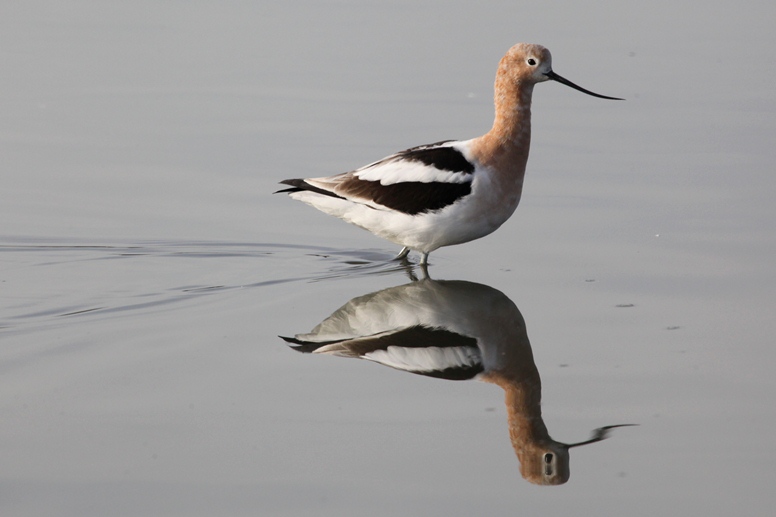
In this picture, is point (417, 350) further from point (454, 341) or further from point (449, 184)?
point (449, 184)

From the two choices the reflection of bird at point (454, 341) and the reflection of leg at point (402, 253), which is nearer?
the reflection of bird at point (454, 341)

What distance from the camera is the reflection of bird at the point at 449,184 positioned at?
791 centimetres

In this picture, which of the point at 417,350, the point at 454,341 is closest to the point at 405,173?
the point at 454,341

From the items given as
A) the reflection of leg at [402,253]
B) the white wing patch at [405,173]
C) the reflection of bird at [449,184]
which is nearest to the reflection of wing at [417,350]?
the reflection of bird at [449,184]

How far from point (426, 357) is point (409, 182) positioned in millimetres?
2005

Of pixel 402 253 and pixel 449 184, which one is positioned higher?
pixel 449 184

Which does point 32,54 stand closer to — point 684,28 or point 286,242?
point 286,242

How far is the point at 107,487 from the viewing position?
4.89m

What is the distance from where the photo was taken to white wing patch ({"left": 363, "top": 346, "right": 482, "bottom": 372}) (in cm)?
633

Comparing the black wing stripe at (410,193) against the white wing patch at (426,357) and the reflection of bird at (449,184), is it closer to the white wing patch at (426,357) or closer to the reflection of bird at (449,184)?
the reflection of bird at (449,184)

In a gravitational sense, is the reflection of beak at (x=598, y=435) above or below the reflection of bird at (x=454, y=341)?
below

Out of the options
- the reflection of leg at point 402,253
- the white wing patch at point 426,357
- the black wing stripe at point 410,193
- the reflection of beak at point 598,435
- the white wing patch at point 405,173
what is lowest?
the reflection of beak at point 598,435

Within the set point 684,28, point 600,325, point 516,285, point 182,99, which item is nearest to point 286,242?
point 516,285

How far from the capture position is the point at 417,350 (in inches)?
257
